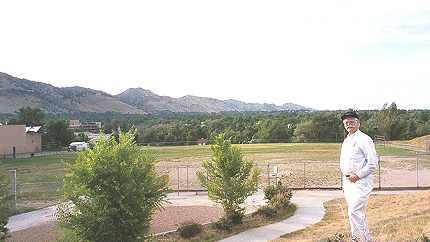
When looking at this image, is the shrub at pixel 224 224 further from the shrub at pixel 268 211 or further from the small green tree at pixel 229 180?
the shrub at pixel 268 211

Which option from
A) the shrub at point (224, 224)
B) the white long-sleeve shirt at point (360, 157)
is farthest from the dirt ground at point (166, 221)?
the white long-sleeve shirt at point (360, 157)

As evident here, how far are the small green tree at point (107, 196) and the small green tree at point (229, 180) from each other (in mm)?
4636

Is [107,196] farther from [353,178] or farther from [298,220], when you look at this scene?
[298,220]

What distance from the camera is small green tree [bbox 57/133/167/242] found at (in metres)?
8.16

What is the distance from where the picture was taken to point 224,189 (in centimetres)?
1296

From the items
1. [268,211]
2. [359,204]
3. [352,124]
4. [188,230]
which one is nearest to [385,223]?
[359,204]

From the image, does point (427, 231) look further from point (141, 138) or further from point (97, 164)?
point (141, 138)

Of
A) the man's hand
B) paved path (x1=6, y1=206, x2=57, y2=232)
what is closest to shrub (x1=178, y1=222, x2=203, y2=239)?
paved path (x1=6, y1=206, x2=57, y2=232)

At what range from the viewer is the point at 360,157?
5.70m

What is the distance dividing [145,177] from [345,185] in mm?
5300

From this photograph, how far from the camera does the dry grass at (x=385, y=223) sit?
662 cm

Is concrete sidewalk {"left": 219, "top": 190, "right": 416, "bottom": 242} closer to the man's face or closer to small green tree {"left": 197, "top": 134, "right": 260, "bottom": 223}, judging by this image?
small green tree {"left": 197, "top": 134, "right": 260, "bottom": 223}

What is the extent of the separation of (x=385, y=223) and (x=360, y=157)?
14.8 feet

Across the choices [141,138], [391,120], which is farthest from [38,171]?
[391,120]
